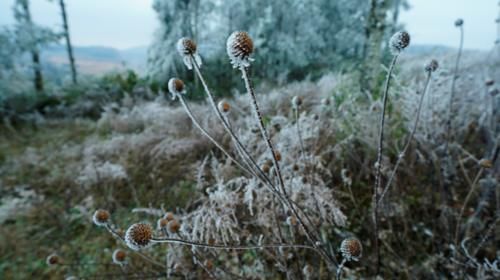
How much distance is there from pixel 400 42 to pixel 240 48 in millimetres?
364

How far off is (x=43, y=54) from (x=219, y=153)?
6.19m

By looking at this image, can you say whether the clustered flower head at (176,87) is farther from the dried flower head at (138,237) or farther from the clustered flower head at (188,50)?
the dried flower head at (138,237)

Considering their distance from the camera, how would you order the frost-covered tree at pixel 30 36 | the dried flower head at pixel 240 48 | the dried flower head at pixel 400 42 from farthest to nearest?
1. the frost-covered tree at pixel 30 36
2. the dried flower head at pixel 400 42
3. the dried flower head at pixel 240 48

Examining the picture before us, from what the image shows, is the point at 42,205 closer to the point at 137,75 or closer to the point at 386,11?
the point at 386,11

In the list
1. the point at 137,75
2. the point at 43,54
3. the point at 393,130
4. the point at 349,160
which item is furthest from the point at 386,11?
the point at 43,54

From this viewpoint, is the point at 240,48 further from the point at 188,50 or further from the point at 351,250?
the point at 351,250

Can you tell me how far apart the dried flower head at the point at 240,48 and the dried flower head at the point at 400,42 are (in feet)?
1.12

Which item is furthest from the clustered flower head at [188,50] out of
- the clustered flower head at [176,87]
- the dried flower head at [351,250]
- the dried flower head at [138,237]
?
the dried flower head at [351,250]

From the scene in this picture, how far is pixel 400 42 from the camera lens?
0.57 meters

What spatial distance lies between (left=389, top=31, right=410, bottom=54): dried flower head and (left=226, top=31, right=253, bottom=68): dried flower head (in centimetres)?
34

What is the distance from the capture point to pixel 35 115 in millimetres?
4621

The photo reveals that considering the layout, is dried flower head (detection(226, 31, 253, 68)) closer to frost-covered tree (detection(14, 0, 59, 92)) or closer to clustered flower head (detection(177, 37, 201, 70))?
clustered flower head (detection(177, 37, 201, 70))

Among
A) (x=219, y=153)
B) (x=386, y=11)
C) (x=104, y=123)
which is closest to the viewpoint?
(x=219, y=153)

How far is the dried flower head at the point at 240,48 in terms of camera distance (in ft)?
1.53
